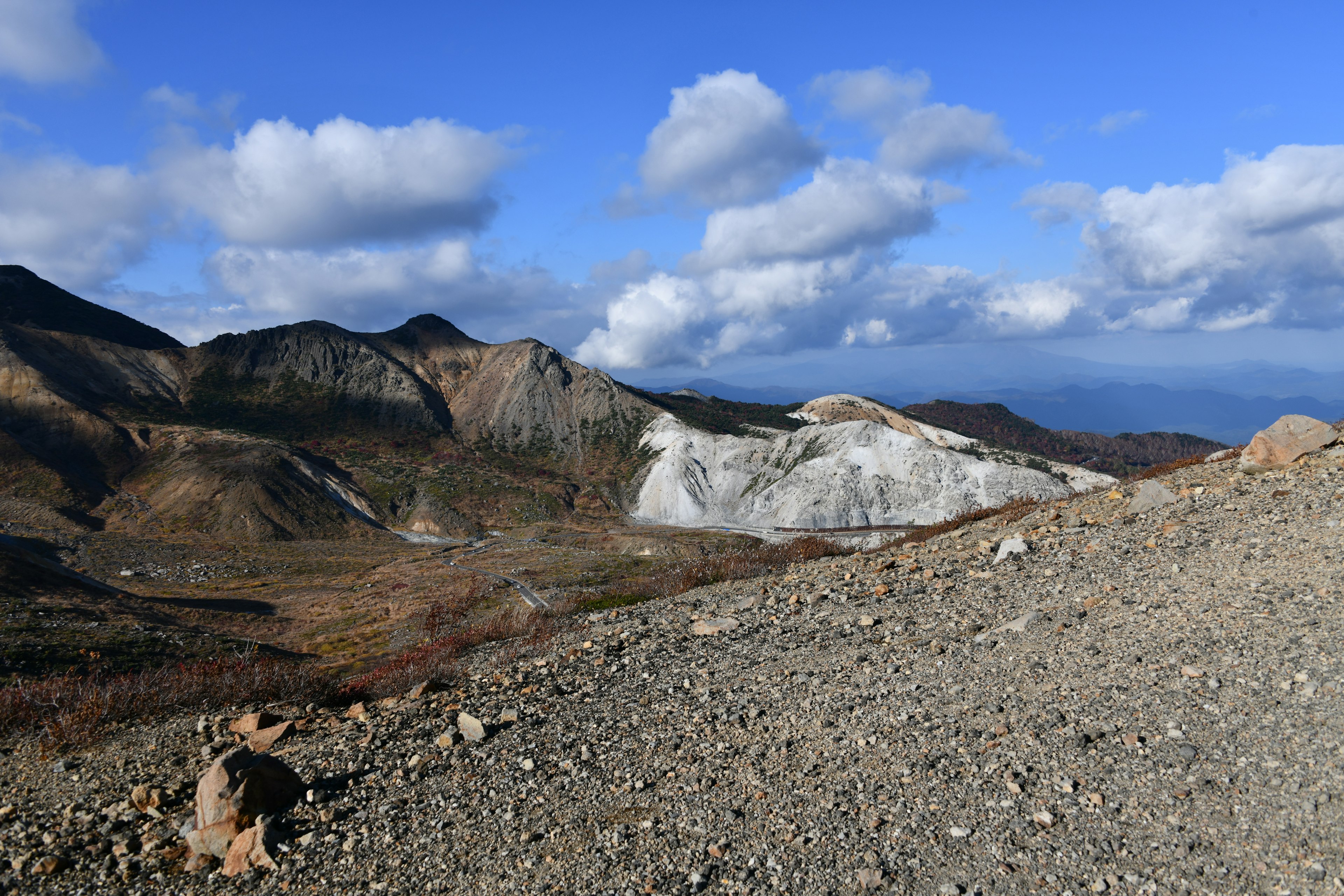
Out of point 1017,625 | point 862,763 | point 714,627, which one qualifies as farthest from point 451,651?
point 1017,625

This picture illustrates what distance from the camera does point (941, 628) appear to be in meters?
11.2

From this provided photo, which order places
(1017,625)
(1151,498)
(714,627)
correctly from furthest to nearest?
(1151,498) < (714,627) < (1017,625)

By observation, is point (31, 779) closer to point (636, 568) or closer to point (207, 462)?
point (636, 568)

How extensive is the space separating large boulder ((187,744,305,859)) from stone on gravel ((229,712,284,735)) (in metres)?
2.54

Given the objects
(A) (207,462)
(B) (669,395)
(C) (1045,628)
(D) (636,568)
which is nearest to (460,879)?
(C) (1045,628)

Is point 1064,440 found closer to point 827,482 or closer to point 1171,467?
point 827,482

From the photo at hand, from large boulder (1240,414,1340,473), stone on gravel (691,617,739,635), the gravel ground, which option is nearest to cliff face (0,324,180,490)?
the gravel ground

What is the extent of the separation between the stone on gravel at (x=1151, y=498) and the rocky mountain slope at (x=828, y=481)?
47.4 meters

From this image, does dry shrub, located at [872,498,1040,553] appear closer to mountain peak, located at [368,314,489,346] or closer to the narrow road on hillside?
the narrow road on hillside

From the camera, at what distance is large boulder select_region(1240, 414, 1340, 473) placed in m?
15.8

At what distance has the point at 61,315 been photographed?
11300 centimetres

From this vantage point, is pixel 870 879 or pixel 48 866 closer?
pixel 870 879

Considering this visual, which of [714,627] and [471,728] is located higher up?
[714,627]

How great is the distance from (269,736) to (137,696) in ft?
10.7
